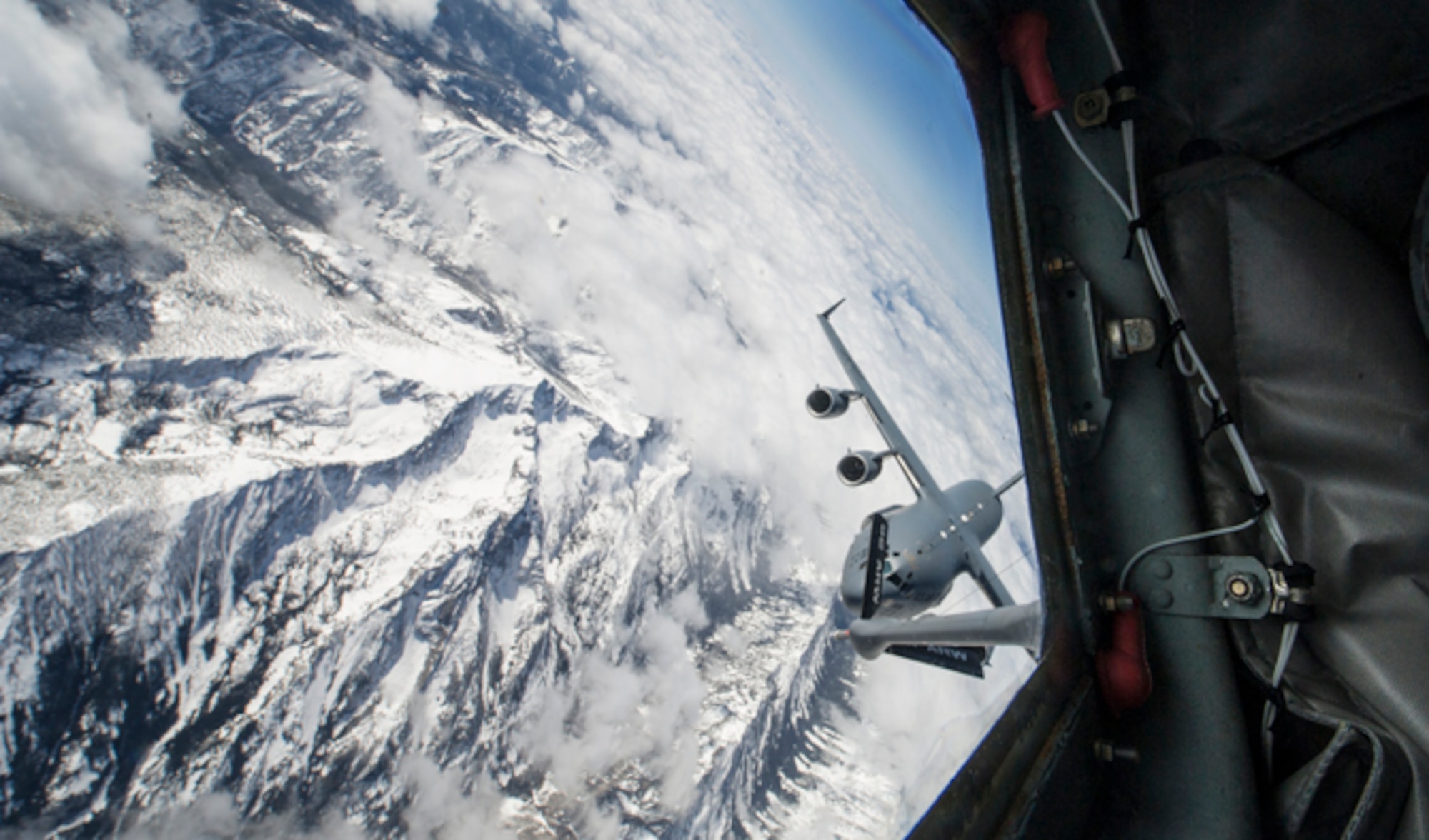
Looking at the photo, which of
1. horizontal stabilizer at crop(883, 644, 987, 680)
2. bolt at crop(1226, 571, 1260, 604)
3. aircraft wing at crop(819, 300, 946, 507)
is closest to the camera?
bolt at crop(1226, 571, 1260, 604)

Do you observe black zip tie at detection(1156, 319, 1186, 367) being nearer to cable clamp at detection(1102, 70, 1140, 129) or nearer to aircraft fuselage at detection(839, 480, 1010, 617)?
cable clamp at detection(1102, 70, 1140, 129)

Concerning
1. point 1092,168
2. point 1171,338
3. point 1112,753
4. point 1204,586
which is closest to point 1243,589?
point 1204,586

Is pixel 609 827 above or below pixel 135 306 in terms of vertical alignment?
below

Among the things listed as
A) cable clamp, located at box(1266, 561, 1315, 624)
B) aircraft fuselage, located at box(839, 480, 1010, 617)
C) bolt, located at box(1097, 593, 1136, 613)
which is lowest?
aircraft fuselage, located at box(839, 480, 1010, 617)

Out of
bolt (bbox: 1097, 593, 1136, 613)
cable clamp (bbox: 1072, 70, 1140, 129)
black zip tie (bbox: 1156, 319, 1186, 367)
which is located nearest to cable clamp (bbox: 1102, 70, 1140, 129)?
cable clamp (bbox: 1072, 70, 1140, 129)

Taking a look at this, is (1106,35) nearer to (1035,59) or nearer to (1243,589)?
(1035,59)

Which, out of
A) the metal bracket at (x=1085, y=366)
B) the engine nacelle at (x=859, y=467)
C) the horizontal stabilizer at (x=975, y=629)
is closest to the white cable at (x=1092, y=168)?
the metal bracket at (x=1085, y=366)

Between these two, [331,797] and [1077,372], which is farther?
[331,797]

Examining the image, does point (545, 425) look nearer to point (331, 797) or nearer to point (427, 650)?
point (427, 650)

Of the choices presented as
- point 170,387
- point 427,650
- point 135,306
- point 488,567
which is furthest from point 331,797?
point 135,306
